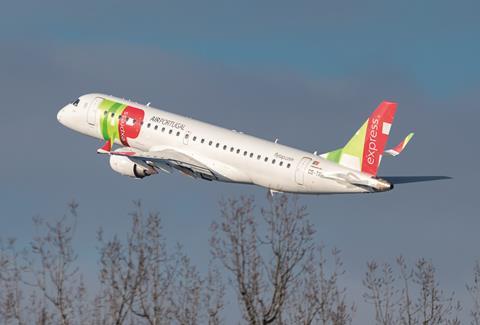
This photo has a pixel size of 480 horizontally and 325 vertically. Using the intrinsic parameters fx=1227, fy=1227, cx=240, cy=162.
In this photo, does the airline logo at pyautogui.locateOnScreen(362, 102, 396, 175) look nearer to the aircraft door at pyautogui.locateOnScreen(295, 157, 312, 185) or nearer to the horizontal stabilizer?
the horizontal stabilizer

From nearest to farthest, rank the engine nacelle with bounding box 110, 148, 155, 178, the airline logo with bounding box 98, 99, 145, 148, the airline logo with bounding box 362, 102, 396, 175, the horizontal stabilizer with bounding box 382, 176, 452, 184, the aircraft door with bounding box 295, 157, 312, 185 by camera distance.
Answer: the airline logo with bounding box 362, 102, 396, 175, the horizontal stabilizer with bounding box 382, 176, 452, 184, the aircraft door with bounding box 295, 157, 312, 185, the engine nacelle with bounding box 110, 148, 155, 178, the airline logo with bounding box 98, 99, 145, 148

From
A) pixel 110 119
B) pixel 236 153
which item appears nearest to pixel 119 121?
pixel 110 119

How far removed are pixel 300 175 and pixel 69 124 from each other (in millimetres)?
24783

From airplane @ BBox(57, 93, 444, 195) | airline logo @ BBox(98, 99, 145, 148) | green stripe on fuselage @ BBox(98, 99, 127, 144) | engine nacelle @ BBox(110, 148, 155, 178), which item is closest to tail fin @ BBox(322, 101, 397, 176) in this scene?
airplane @ BBox(57, 93, 444, 195)

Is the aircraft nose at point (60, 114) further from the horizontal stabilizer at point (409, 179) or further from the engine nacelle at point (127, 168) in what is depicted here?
the horizontal stabilizer at point (409, 179)

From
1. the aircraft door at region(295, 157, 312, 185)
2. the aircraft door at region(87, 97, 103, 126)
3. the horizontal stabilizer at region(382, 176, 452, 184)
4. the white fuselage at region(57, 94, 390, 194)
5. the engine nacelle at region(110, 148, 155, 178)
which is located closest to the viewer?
the white fuselage at region(57, 94, 390, 194)

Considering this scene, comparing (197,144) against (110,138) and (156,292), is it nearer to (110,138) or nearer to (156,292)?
(110,138)

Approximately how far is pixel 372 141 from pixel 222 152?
11.9m

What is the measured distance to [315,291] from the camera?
70.6m

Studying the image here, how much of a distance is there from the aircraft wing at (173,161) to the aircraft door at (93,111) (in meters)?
6.05

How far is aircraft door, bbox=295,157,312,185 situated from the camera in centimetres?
8881

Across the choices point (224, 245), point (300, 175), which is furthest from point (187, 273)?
point (300, 175)

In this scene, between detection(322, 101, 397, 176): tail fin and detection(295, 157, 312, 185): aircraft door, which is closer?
detection(322, 101, 397, 176): tail fin

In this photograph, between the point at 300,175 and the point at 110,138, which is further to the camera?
the point at 110,138
